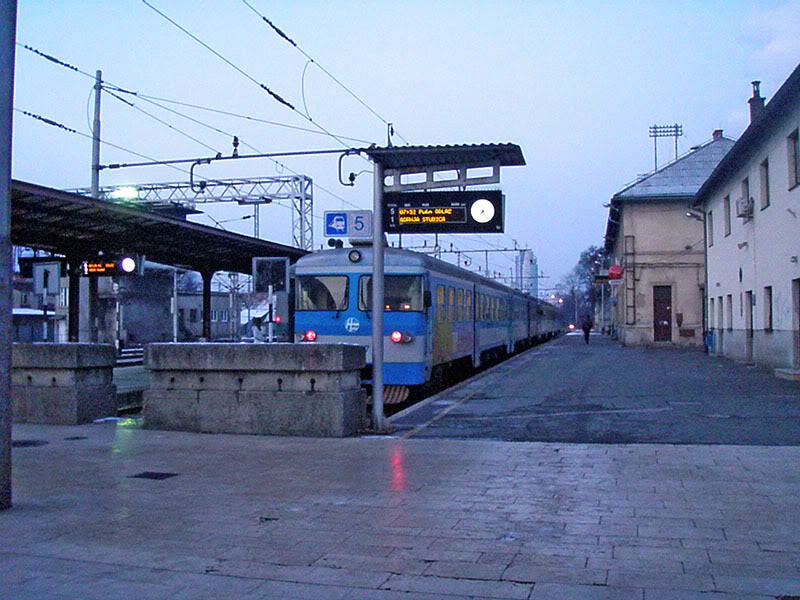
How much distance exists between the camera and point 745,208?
26.0m

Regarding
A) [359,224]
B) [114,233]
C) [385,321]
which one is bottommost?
[385,321]

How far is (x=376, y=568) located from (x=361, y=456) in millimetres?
4413

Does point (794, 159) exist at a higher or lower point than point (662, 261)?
higher

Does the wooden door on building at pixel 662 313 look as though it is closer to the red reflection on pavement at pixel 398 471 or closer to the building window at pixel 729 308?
the building window at pixel 729 308

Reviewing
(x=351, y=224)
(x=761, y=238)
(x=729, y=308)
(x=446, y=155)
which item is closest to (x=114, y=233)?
(x=351, y=224)

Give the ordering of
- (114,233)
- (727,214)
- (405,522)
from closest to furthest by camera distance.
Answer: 1. (405,522)
2. (114,233)
3. (727,214)

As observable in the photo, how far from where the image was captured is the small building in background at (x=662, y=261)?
140 ft

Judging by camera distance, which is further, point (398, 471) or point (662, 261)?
point (662, 261)

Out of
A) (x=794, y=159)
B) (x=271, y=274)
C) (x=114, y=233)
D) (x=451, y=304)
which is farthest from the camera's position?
(x=114, y=233)

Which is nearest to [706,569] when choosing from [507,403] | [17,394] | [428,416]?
[428,416]

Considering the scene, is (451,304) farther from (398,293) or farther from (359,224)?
(359,224)

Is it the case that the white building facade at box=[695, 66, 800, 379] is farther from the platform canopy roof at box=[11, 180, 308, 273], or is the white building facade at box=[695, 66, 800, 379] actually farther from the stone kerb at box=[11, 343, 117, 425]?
the stone kerb at box=[11, 343, 117, 425]

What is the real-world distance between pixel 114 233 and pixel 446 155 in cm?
1181

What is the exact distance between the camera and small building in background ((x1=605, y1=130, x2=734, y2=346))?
42.7 metres
